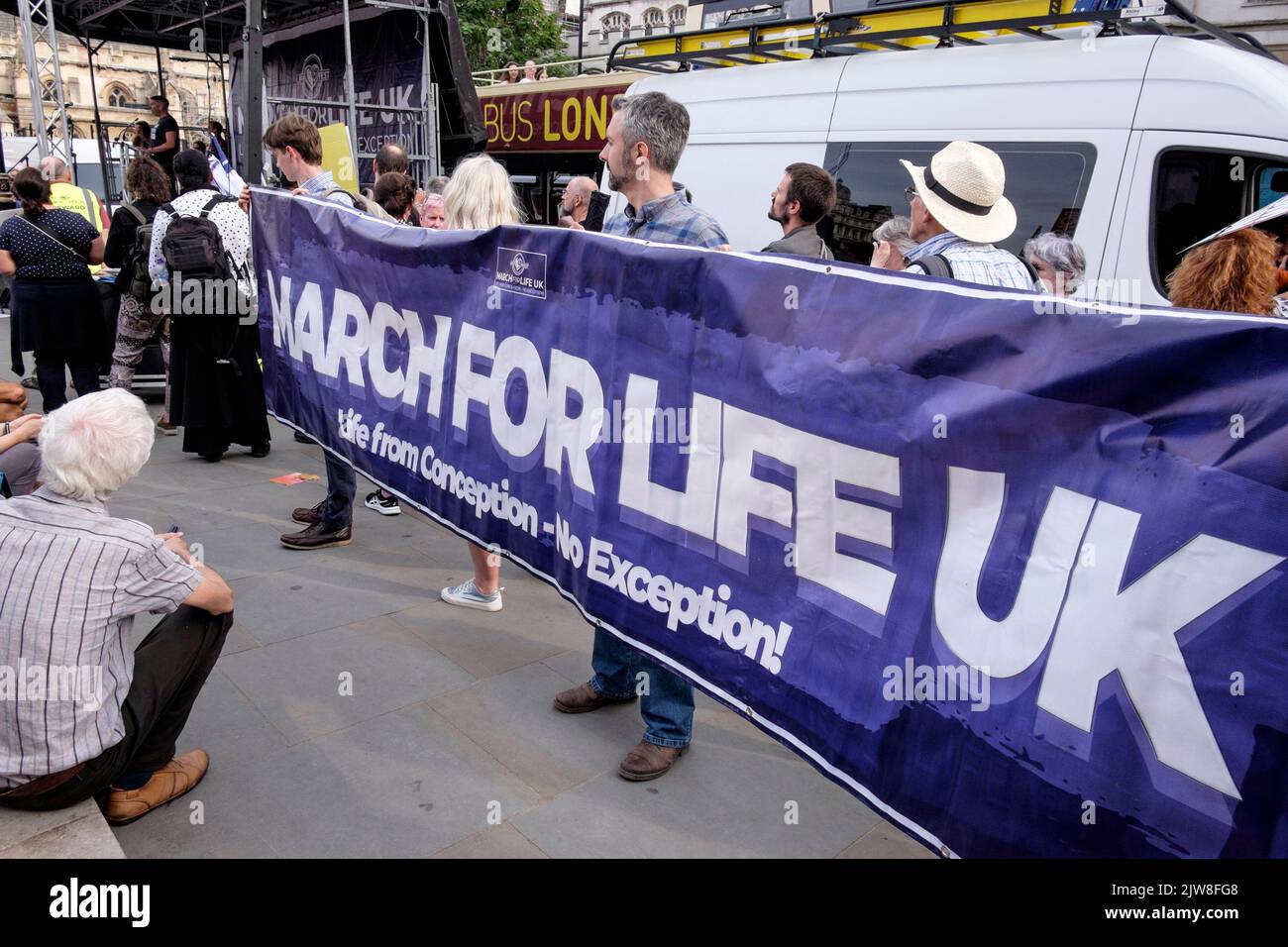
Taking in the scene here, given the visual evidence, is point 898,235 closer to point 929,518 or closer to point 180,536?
point 929,518

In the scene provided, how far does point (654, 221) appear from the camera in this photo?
340 centimetres

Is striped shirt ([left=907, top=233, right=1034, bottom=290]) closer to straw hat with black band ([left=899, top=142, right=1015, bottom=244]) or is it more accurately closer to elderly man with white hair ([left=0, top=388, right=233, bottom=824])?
straw hat with black band ([left=899, top=142, right=1015, bottom=244])

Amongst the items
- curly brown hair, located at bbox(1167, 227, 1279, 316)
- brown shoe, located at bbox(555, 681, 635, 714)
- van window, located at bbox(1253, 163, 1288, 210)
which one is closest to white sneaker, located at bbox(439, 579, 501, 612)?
brown shoe, located at bbox(555, 681, 635, 714)

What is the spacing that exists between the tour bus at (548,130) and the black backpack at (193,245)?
26.5ft

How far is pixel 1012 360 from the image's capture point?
1.97 m

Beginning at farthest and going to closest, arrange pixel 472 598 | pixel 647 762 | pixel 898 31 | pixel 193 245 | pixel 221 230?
pixel 221 230 → pixel 898 31 → pixel 193 245 → pixel 472 598 → pixel 647 762

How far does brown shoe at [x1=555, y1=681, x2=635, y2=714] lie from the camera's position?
3660 millimetres

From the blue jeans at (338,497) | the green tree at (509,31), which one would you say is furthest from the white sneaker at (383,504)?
the green tree at (509,31)

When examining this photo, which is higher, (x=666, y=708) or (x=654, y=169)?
(x=654, y=169)

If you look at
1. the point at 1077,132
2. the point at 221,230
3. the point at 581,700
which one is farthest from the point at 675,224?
the point at 221,230

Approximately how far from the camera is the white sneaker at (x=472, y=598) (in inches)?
179

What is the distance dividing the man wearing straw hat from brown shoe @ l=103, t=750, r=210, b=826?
9.46 feet

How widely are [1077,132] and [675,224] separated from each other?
10.2ft

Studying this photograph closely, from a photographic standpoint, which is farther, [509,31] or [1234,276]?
[509,31]
